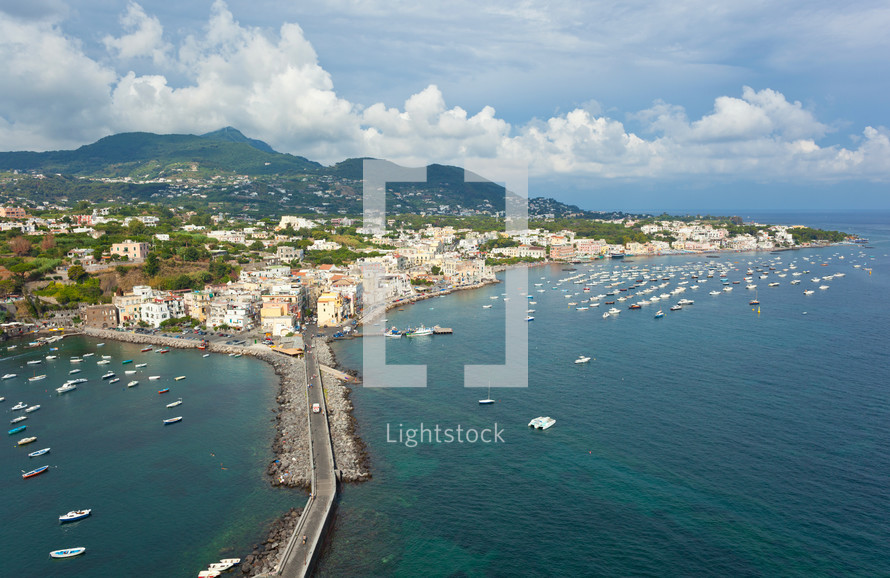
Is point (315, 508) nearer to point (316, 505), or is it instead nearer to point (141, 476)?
point (316, 505)

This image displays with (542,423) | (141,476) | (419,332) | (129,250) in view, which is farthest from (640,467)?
(129,250)

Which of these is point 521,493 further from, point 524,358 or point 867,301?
point 867,301

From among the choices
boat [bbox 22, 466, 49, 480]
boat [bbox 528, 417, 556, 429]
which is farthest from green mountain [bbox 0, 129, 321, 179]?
boat [bbox 528, 417, 556, 429]

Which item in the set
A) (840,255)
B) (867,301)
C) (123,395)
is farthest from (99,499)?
(840,255)

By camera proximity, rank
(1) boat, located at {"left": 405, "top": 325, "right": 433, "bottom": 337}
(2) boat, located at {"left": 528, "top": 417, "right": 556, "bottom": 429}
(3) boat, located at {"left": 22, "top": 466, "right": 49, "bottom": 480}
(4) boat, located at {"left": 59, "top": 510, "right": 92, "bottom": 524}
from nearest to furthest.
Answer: (4) boat, located at {"left": 59, "top": 510, "right": 92, "bottom": 524} < (3) boat, located at {"left": 22, "top": 466, "right": 49, "bottom": 480} < (2) boat, located at {"left": 528, "top": 417, "right": 556, "bottom": 429} < (1) boat, located at {"left": 405, "top": 325, "right": 433, "bottom": 337}

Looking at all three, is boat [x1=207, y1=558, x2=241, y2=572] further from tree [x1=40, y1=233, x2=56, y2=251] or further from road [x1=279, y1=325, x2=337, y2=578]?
tree [x1=40, y1=233, x2=56, y2=251]

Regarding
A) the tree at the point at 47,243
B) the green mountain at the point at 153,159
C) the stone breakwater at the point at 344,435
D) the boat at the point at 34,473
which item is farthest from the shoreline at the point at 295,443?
the green mountain at the point at 153,159
